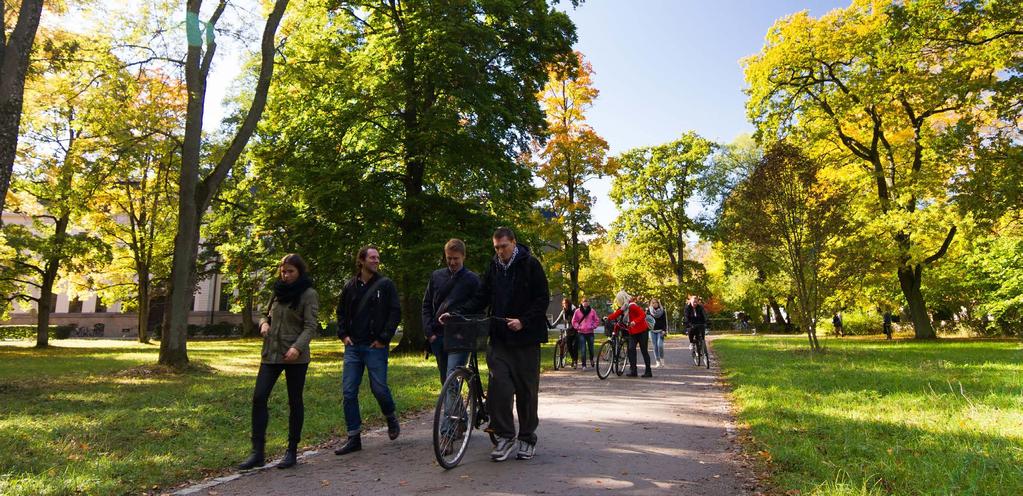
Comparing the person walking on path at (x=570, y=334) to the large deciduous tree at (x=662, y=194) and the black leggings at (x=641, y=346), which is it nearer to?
the black leggings at (x=641, y=346)

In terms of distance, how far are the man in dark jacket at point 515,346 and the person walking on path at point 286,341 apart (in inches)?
64.6

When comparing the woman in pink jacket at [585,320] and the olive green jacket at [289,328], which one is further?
the woman in pink jacket at [585,320]

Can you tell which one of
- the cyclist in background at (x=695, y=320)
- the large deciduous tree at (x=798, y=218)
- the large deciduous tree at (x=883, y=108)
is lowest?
the cyclist in background at (x=695, y=320)

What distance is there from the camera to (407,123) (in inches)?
749

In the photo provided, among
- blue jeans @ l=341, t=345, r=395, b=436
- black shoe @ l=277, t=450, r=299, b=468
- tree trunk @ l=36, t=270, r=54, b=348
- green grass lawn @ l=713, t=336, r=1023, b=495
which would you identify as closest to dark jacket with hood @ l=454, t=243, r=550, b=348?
blue jeans @ l=341, t=345, r=395, b=436

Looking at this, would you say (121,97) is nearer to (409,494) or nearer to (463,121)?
(463,121)

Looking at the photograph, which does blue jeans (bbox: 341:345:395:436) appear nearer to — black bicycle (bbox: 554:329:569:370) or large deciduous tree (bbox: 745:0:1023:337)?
black bicycle (bbox: 554:329:569:370)

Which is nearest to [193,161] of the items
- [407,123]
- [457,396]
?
[407,123]

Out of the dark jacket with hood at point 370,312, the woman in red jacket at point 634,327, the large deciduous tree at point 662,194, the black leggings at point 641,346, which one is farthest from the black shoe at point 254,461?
the large deciduous tree at point 662,194

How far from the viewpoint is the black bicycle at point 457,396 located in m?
5.04

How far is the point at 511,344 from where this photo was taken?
5191 millimetres

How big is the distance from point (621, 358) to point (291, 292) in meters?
8.89

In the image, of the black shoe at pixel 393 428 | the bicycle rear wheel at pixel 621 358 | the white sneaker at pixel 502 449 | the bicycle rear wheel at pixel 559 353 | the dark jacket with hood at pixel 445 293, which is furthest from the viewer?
the bicycle rear wheel at pixel 559 353

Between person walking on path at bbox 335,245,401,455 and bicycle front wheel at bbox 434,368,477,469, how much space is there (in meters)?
0.88
